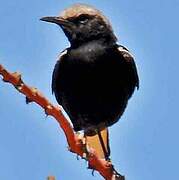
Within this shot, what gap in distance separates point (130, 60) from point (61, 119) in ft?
7.96

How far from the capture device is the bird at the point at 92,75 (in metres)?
3.35

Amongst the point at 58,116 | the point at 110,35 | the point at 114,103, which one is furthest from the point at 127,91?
the point at 58,116

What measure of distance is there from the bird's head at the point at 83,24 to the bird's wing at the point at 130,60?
0.13 meters

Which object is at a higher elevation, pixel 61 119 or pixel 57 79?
pixel 57 79

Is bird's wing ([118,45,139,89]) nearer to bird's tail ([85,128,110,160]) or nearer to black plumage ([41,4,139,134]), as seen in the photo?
black plumage ([41,4,139,134])

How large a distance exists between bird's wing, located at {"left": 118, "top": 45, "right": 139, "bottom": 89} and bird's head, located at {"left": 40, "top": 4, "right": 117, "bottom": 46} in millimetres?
133

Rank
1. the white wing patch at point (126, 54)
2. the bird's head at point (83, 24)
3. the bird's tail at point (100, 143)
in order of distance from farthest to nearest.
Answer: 1. the white wing patch at point (126, 54)
2. the bird's head at point (83, 24)
3. the bird's tail at point (100, 143)

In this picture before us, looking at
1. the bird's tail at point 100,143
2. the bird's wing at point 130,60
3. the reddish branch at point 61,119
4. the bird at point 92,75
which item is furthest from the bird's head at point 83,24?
the reddish branch at point 61,119

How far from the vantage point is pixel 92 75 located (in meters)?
3.38

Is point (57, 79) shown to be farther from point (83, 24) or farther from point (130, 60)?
point (130, 60)

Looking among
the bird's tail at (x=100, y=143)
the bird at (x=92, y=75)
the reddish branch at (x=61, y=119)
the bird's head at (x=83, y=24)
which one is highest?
the bird's head at (x=83, y=24)

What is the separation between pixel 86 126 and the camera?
10.9 feet

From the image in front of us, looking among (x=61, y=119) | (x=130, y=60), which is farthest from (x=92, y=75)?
(x=61, y=119)

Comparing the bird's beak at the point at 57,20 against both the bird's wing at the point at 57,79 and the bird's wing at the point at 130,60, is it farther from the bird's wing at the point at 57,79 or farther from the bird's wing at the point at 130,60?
the bird's wing at the point at 130,60
